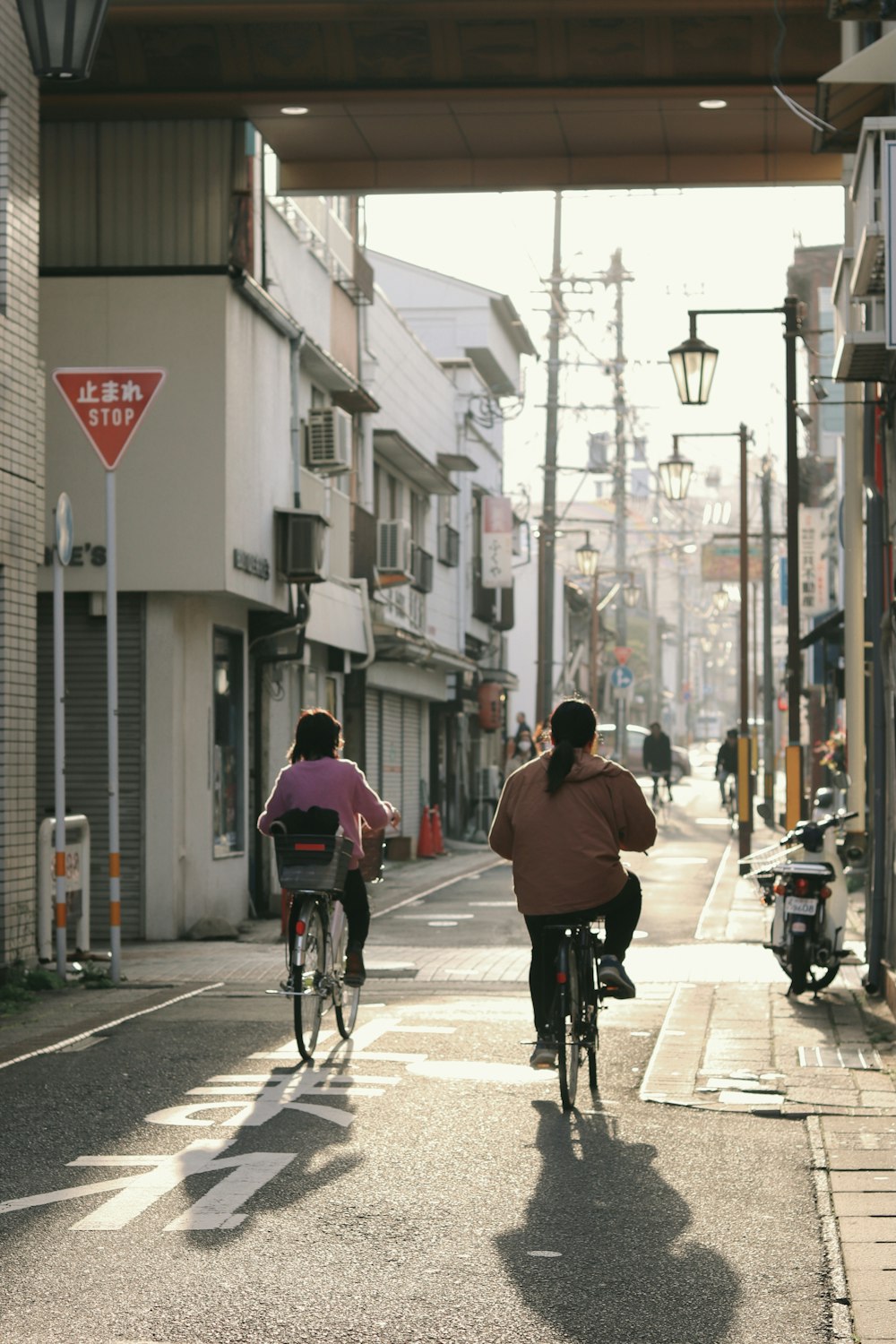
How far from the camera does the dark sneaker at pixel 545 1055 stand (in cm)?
835

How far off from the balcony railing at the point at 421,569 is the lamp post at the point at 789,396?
39.5 ft

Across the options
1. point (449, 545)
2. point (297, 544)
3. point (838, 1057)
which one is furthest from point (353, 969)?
point (449, 545)

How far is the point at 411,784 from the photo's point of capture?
33.3 m

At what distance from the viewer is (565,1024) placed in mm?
8414

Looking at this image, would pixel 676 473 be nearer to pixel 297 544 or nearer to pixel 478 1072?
pixel 297 544

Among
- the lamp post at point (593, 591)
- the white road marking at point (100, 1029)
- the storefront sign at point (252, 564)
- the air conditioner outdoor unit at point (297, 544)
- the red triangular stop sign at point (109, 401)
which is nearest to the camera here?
the white road marking at point (100, 1029)

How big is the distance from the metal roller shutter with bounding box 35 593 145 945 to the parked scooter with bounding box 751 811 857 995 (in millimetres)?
6605

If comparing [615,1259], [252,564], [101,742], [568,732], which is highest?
[252,564]

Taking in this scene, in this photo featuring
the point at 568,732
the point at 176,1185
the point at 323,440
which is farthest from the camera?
the point at 323,440

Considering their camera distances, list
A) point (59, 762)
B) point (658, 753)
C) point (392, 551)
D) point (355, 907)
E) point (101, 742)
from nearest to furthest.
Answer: point (355, 907)
point (59, 762)
point (101, 742)
point (392, 551)
point (658, 753)

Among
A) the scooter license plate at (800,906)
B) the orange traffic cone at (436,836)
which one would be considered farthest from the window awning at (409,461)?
the scooter license plate at (800,906)

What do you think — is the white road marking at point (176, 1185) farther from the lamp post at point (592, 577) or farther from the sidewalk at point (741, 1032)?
the lamp post at point (592, 577)

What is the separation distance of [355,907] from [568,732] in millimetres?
2359

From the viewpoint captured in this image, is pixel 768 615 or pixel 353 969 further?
pixel 768 615
